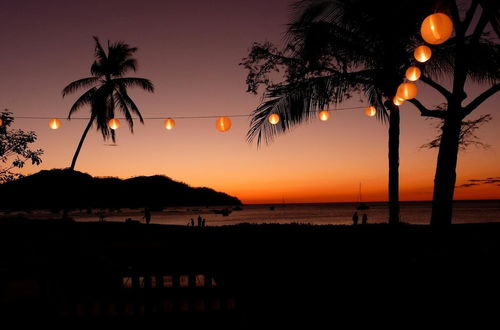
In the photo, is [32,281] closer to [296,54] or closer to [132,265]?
[132,265]

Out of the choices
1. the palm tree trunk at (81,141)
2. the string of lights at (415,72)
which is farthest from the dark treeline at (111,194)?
the string of lights at (415,72)

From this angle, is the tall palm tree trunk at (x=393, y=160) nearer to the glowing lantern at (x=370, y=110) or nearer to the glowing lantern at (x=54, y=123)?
the glowing lantern at (x=370, y=110)

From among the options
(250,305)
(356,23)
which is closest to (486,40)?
(356,23)

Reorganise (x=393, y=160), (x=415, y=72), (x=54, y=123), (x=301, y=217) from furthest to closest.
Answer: (x=301, y=217) → (x=54, y=123) → (x=393, y=160) → (x=415, y=72)

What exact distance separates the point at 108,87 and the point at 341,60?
11.8m

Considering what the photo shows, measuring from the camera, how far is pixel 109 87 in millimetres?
17672

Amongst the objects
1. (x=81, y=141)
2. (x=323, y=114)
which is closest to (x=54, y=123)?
(x=81, y=141)

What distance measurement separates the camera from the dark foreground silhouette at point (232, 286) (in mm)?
3637

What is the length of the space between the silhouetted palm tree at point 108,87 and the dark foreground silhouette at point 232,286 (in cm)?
1283

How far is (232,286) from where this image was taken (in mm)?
3863

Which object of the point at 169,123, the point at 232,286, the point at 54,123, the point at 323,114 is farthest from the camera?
the point at 54,123

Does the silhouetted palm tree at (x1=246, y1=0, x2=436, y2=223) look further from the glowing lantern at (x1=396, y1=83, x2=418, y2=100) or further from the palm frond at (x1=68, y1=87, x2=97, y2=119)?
the palm frond at (x1=68, y1=87, x2=97, y2=119)

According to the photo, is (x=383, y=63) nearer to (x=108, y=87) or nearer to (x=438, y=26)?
(x=438, y=26)

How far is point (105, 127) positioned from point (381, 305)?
14771 mm
